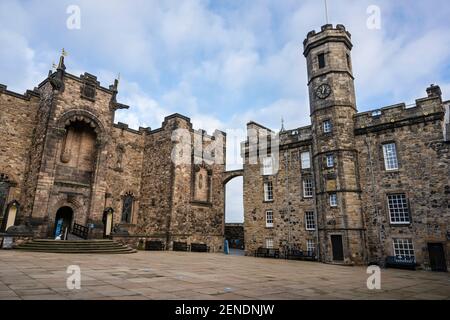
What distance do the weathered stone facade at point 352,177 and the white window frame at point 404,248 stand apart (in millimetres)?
61

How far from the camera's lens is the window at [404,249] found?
55.3 feet

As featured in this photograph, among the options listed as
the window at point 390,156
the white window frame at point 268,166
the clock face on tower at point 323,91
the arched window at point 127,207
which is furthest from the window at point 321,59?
the arched window at point 127,207

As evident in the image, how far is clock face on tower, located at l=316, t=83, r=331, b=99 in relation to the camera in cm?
2064

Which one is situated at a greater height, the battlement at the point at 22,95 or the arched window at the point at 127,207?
the battlement at the point at 22,95

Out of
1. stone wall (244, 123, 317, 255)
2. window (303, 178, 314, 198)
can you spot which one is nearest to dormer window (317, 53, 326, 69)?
stone wall (244, 123, 317, 255)

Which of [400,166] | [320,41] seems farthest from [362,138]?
[320,41]

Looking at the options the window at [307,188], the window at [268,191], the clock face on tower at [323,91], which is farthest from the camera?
the window at [268,191]

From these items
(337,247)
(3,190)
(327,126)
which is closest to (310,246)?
(337,247)

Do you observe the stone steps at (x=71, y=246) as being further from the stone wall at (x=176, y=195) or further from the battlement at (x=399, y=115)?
the battlement at (x=399, y=115)

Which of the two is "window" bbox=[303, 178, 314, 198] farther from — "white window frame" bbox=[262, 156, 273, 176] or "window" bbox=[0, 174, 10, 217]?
"window" bbox=[0, 174, 10, 217]

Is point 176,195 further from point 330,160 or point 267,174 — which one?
point 330,160

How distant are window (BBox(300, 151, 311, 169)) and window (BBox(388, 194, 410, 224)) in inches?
237

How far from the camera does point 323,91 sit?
822 inches

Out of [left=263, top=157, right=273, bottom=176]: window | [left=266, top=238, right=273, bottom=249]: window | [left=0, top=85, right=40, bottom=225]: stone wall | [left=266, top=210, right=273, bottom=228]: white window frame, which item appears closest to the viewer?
[left=0, top=85, right=40, bottom=225]: stone wall
